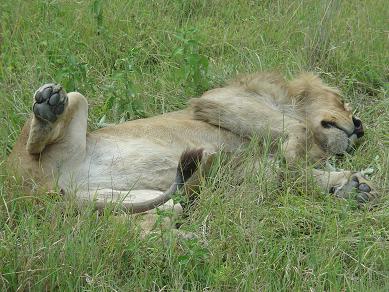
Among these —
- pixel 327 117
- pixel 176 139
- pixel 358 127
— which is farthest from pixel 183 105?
pixel 358 127

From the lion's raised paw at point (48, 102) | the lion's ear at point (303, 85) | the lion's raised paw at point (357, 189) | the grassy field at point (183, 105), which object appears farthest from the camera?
the lion's ear at point (303, 85)

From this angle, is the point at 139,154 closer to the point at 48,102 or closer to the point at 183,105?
the point at 48,102

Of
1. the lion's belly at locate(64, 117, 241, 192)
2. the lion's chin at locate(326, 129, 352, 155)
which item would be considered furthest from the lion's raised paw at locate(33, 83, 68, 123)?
the lion's chin at locate(326, 129, 352, 155)

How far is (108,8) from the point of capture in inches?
265

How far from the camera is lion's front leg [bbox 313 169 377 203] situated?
457 cm

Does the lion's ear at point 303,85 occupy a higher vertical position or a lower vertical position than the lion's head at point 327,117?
higher

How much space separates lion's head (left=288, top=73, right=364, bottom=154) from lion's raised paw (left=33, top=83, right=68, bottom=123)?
5.35ft

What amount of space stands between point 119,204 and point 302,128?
1512 millimetres

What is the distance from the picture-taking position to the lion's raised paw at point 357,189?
4.55 metres

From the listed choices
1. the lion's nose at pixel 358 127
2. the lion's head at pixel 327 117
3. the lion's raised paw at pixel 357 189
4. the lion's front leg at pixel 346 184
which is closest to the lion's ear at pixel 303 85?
Answer: the lion's head at pixel 327 117

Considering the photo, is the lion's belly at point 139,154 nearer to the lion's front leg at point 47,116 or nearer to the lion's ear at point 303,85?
the lion's front leg at point 47,116

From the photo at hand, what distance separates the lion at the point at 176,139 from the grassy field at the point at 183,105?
18cm

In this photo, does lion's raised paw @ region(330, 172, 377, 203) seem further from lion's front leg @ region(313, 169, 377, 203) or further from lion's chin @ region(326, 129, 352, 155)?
lion's chin @ region(326, 129, 352, 155)

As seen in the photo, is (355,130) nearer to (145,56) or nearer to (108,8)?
(145,56)
